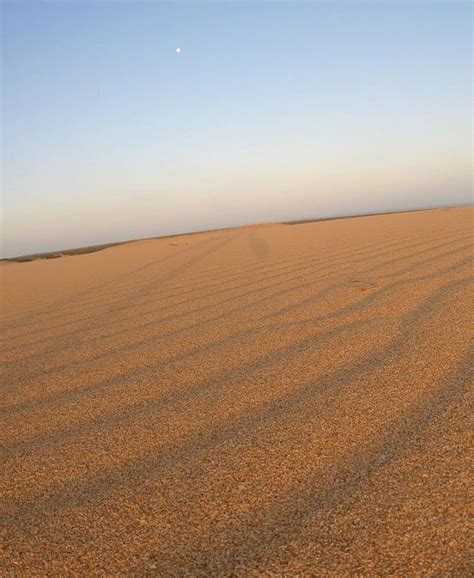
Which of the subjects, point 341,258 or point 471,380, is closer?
point 471,380

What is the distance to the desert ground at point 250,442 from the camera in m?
0.75

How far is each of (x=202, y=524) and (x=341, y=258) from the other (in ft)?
10.1

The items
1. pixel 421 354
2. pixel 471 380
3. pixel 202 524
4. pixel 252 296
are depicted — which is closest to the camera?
pixel 202 524

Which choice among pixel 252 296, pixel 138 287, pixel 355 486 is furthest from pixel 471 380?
pixel 138 287

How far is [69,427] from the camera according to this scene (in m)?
1.26

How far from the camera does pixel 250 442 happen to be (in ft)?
3.49

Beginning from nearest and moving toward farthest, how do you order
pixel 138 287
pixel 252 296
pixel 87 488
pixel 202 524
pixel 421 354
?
pixel 202 524 → pixel 87 488 → pixel 421 354 → pixel 252 296 → pixel 138 287

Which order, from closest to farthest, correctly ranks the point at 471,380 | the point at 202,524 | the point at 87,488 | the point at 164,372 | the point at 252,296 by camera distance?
the point at 202,524, the point at 87,488, the point at 471,380, the point at 164,372, the point at 252,296

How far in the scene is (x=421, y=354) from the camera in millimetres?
1448

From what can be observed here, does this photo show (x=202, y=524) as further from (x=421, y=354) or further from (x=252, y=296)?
(x=252, y=296)

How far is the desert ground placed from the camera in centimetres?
75

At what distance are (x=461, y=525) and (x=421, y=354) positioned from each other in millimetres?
766

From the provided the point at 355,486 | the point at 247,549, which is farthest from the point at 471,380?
the point at 247,549

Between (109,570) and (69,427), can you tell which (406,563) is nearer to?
(109,570)
